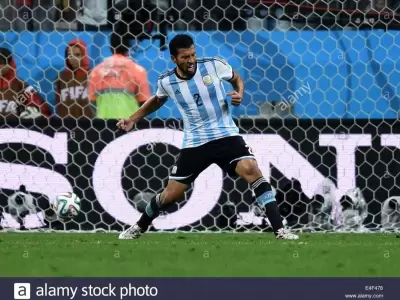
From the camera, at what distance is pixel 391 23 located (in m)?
9.26

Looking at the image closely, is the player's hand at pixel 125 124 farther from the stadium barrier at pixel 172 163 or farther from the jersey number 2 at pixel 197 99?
the stadium barrier at pixel 172 163

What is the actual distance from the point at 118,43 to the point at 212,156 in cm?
159

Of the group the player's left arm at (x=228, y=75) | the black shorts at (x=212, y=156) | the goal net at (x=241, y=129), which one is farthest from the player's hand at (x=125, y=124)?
the goal net at (x=241, y=129)

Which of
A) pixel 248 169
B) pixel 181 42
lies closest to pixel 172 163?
pixel 248 169

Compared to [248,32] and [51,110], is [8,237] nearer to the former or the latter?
[51,110]

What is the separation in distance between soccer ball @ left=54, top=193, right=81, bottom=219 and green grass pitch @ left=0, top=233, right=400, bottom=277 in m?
1.08

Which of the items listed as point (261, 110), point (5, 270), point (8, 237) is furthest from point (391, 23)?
point (5, 270)

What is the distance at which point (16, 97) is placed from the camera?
9.27 metres

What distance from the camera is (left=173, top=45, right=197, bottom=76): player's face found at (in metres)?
7.94

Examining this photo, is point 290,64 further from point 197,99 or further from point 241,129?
point 197,99

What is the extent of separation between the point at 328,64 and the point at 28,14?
2.33m

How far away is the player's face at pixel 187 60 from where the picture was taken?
7.94m

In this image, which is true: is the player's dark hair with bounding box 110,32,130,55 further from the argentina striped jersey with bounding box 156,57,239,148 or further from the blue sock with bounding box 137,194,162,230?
the blue sock with bounding box 137,194,162,230

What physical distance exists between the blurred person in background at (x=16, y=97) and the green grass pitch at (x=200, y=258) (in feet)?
4.87
